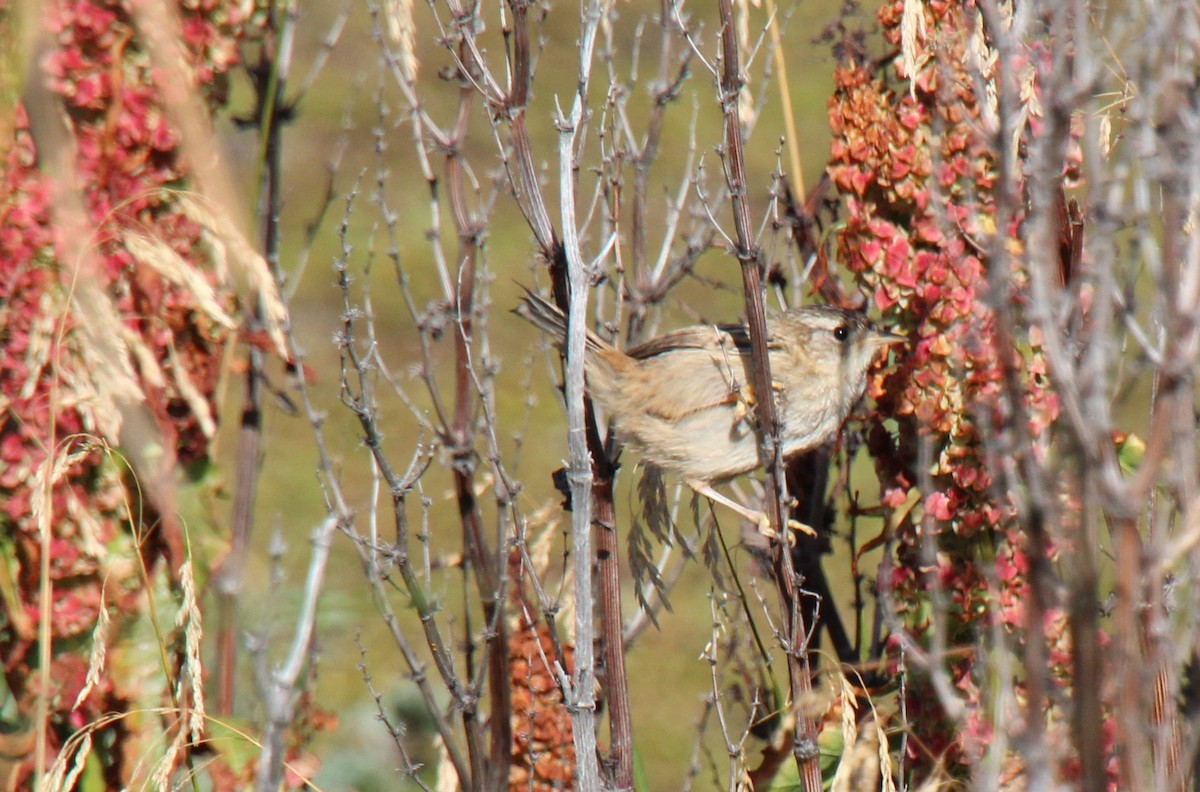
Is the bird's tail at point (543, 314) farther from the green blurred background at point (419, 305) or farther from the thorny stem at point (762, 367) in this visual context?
the thorny stem at point (762, 367)

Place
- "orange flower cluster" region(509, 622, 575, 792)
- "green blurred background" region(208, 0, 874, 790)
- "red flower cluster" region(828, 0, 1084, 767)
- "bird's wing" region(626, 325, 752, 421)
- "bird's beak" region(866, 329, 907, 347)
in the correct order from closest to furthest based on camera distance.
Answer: "red flower cluster" region(828, 0, 1084, 767) < "bird's beak" region(866, 329, 907, 347) < "orange flower cluster" region(509, 622, 575, 792) < "bird's wing" region(626, 325, 752, 421) < "green blurred background" region(208, 0, 874, 790)

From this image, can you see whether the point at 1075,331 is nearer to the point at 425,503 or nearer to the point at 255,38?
the point at 425,503

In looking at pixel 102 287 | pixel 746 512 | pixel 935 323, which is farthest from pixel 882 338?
pixel 102 287

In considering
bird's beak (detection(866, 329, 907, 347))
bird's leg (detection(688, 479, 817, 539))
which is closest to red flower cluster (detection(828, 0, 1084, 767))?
bird's beak (detection(866, 329, 907, 347))

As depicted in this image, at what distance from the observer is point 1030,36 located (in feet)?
7.22

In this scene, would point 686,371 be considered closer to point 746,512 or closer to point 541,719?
point 746,512

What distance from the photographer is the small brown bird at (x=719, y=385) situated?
3049 mm

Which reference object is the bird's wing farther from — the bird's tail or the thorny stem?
the thorny stem

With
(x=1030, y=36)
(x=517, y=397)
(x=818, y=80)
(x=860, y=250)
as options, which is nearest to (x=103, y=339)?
(x=860, y=250)

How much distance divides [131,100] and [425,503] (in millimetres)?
1299

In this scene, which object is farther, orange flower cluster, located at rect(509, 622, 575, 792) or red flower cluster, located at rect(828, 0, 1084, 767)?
orange flower cluster, located at rect(509, 622, 575, 792)

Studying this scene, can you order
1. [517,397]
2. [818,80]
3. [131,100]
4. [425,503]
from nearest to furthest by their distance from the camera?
[425,503], [131,100], [517,397], [818,80]

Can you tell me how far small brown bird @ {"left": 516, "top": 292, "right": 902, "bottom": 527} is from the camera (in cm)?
305

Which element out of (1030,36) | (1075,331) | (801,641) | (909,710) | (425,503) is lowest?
(909,710)
